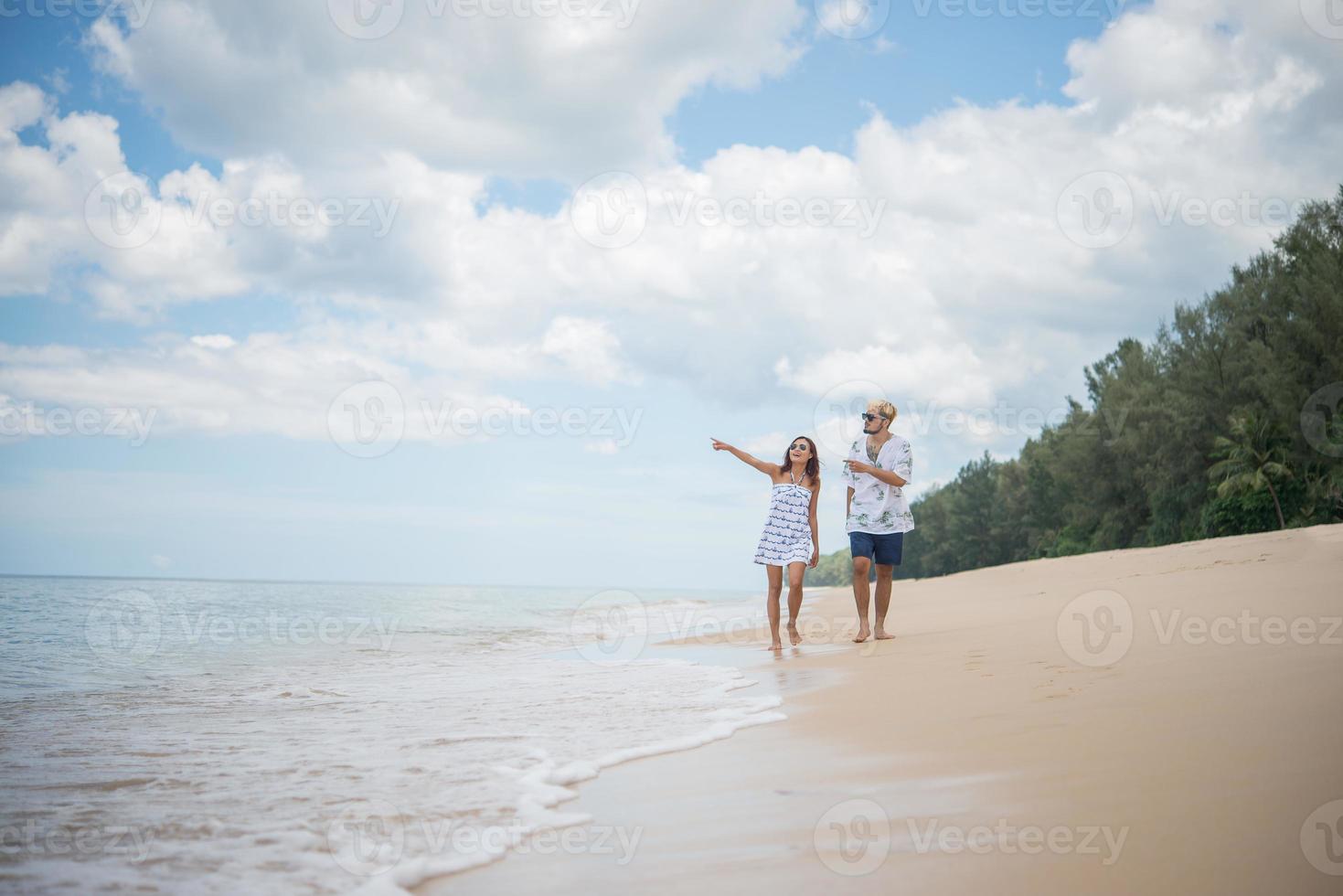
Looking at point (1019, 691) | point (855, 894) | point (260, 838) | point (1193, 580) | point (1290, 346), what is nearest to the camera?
point (855, 894)

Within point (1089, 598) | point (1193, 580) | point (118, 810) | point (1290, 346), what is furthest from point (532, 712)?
point (1290, 346)

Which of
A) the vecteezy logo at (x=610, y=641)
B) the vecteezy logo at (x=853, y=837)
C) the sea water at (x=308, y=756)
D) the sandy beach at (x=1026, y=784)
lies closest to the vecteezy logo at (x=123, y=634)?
the sea water at (x=308, y=756)

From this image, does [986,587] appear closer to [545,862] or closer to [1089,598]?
[1089,598]

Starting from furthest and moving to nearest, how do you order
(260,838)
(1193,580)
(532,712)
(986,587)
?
(986,587) < (1193,580) < (532,712) < (260,838)

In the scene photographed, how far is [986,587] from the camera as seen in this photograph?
15672 millimetres

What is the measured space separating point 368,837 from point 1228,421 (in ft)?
119

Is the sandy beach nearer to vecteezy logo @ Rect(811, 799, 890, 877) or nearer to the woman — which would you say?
vecteezy logo @ Rect(811, 799, 890, 877)

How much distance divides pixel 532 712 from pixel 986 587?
41.6 ft

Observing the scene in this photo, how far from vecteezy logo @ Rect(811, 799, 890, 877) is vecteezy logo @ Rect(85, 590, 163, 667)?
860cm

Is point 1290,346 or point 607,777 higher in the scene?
point 1290,346

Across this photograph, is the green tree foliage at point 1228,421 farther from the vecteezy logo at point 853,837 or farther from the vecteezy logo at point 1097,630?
the vecteezy logo at point 853,837

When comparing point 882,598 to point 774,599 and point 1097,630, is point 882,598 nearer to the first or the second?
point 774,599

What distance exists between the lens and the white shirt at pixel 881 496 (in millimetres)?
7176

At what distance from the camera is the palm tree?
2903cm
